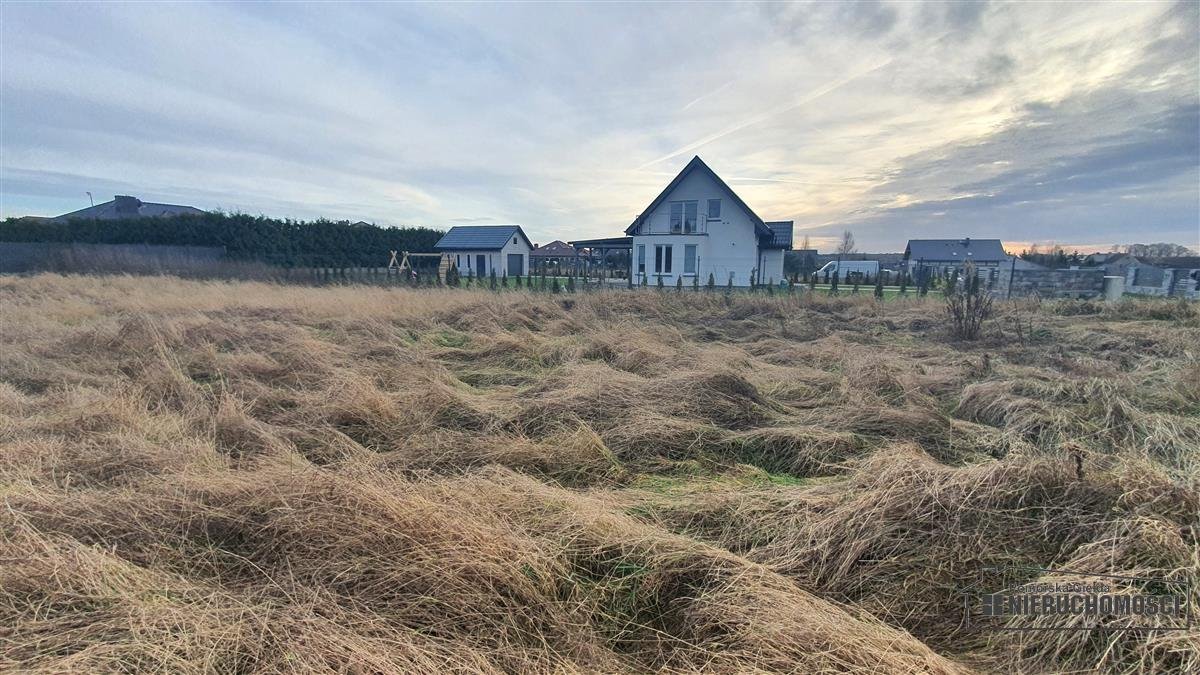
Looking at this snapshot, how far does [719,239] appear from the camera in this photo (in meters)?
24.0

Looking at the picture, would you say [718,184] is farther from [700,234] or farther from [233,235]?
[233,235]

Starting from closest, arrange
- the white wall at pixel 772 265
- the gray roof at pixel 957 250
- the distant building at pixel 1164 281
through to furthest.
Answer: the distant building at pixel 1164 281
the white wall at pixel 772 265
the gray roof at pixel 957 250

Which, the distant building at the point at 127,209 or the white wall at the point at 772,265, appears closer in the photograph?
the white wall at the point at 772,265

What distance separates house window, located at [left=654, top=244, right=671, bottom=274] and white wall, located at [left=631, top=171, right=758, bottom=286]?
367 millimetres

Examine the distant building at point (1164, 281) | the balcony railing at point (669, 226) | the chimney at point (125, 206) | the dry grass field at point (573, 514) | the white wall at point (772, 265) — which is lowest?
the dry grass field at point (573, 514)

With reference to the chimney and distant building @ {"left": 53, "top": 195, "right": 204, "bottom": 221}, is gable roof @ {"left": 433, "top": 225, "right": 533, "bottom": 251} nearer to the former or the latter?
distant building @ {"left": 53, "top": 195, "right": 204, "bottom": 221}

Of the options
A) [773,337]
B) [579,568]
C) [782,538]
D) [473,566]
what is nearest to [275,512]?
[473,566]

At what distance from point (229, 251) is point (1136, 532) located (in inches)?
1154

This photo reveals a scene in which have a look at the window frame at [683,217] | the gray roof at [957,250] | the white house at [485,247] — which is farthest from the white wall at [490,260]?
the gray roof at [957,250]

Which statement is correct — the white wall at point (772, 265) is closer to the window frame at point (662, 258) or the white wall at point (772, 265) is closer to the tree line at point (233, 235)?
the window frame at point (662, 258)

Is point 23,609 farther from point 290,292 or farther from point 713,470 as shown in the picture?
point 290,292

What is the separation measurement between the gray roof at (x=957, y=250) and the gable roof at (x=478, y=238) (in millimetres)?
39033

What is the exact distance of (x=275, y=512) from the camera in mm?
2490

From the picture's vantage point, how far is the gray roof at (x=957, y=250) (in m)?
47.6
